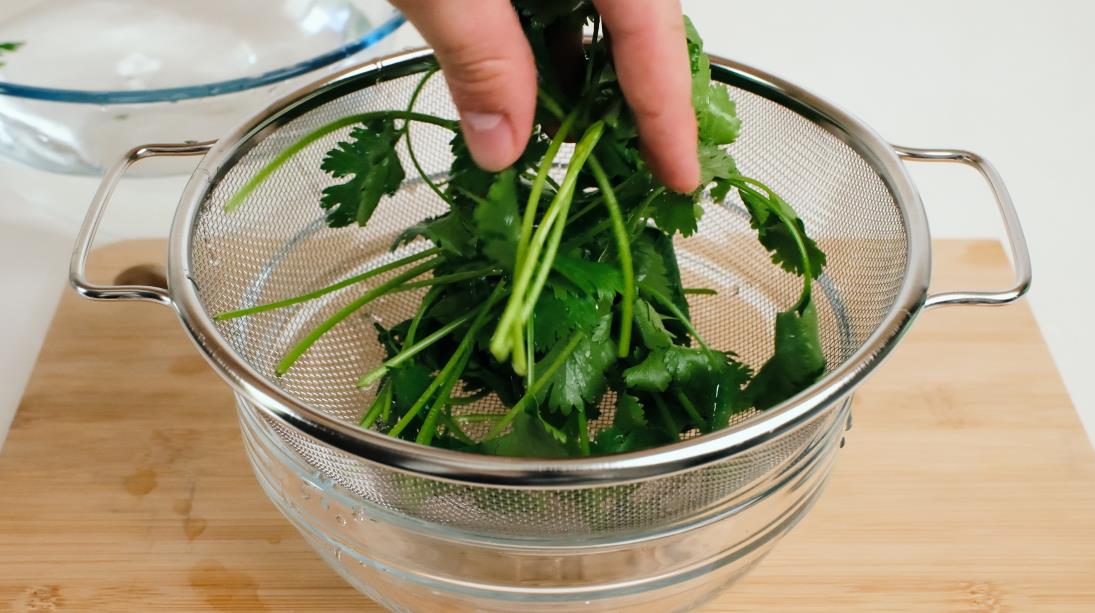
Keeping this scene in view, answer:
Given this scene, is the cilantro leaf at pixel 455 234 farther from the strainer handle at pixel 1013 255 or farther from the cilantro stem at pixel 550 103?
the strainer handle at pixel 1013 255

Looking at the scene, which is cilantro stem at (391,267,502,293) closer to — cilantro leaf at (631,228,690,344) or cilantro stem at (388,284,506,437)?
cilantro stem at (388,284,506,437)

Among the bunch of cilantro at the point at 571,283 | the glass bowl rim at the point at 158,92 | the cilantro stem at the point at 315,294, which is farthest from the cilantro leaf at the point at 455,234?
the glass bowl rim at the point at 158,92

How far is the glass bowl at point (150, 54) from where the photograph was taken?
4.73 feet

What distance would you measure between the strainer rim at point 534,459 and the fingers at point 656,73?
0.67 ft

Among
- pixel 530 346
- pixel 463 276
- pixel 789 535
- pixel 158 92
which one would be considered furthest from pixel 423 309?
A: pixel 158 92

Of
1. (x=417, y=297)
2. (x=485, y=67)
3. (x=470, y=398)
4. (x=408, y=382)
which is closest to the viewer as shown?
(x=485, y=67)

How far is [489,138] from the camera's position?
2.40ft

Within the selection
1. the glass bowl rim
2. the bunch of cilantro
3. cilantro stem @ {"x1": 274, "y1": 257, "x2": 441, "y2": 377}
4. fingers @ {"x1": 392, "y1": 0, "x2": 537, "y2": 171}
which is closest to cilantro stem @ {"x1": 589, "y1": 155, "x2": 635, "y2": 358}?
the bunch of cilantro

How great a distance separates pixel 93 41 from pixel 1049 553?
1637 mm

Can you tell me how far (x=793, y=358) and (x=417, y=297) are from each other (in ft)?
1.70

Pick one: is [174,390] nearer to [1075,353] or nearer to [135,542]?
[135,542]

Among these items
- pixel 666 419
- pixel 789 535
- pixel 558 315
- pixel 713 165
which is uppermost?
pixel 713 165

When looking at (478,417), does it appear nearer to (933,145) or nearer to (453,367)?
(453,367)

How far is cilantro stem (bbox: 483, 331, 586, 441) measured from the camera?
0.81m
